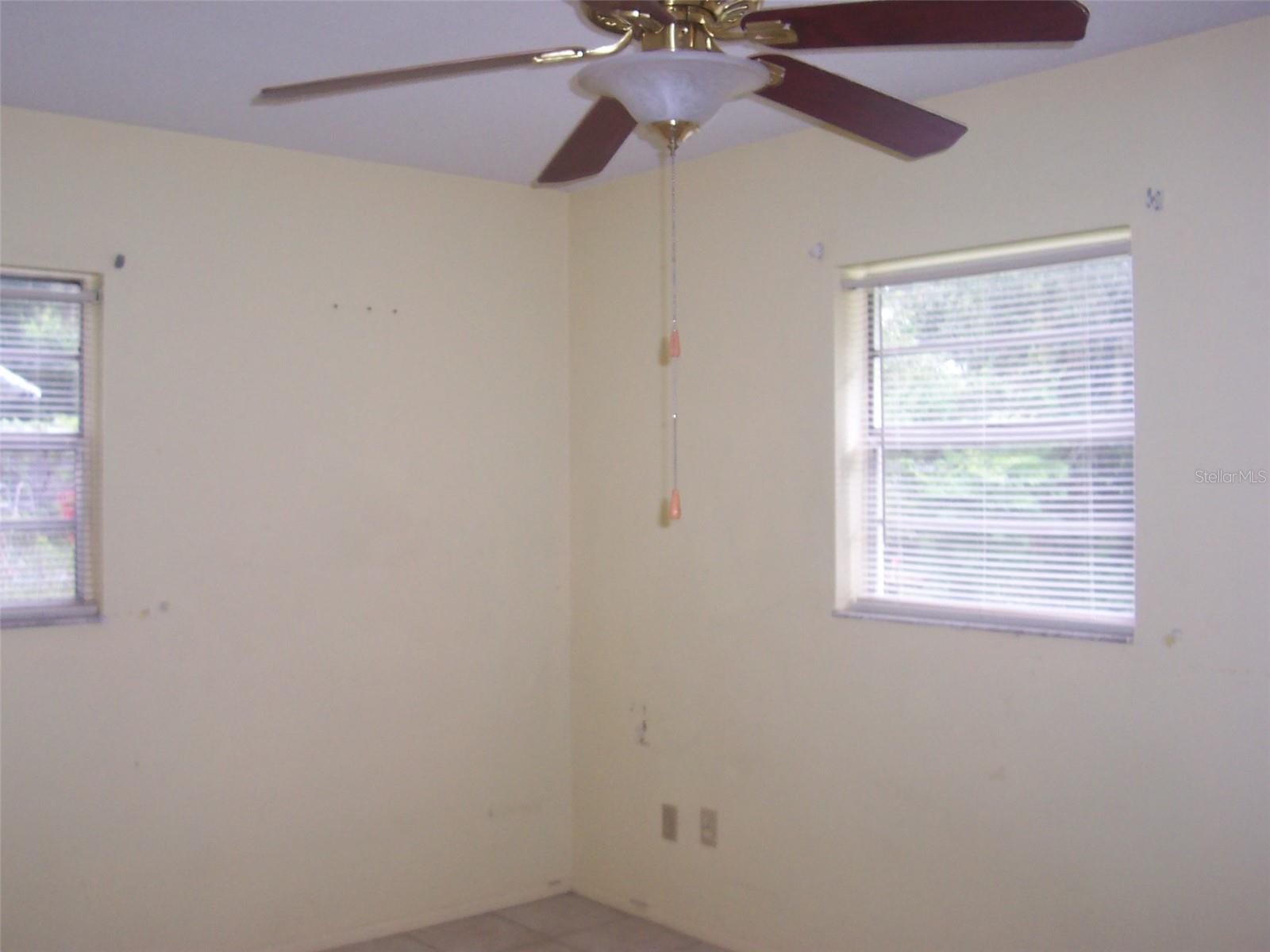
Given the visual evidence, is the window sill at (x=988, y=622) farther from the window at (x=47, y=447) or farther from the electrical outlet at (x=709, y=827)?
the window at (x=47, y=447)

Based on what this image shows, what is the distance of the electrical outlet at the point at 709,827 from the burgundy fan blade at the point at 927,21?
2680mm

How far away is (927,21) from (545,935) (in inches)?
126

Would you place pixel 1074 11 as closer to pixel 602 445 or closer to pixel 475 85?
pixel 475 85

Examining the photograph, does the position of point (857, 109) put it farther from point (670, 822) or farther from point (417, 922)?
point (417, 922)

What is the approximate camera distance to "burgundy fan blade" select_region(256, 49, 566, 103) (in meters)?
1.87

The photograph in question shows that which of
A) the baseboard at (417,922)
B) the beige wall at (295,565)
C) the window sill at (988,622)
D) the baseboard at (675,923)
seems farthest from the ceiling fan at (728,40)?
the baseboard at (417,922)

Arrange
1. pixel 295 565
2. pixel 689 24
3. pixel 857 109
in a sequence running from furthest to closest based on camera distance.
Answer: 1. pixel 295 565
2. pixel 857 109
3. pixel 689 24

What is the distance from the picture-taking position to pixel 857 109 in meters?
2.16

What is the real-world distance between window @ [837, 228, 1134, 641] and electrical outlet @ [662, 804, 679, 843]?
3.32 feet

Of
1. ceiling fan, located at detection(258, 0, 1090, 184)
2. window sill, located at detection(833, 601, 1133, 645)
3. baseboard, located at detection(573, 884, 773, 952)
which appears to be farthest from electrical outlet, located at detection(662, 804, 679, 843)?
ceiling fan, located at detection(258, 0, 1090, 184)

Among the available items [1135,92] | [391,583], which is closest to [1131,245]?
[1135,92]

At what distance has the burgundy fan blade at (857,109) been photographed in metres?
2.00

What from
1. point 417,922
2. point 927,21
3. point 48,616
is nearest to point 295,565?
point 48,616

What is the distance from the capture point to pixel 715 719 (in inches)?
152
